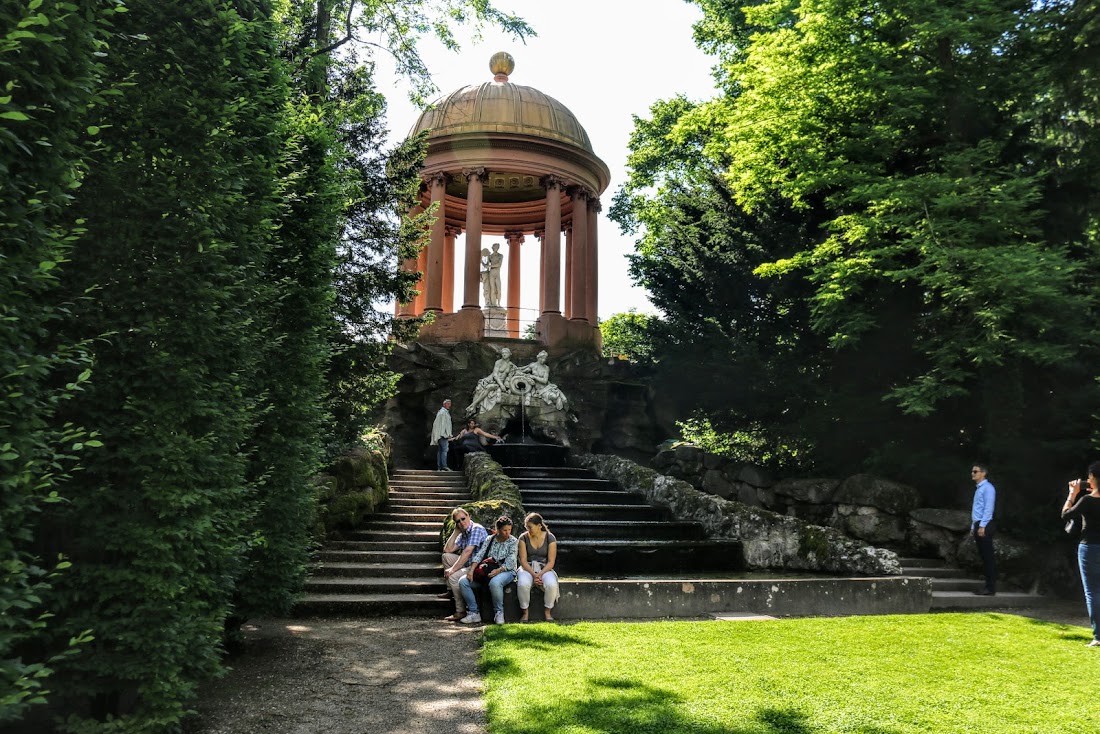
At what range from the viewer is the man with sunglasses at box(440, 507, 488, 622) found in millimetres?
9031

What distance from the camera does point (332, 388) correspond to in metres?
13.7

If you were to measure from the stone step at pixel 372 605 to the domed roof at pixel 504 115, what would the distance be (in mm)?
22726

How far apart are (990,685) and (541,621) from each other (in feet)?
14.8

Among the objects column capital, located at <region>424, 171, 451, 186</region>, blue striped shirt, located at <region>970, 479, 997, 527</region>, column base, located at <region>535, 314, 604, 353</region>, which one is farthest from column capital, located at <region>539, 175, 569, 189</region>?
blue striped shirt, located at <region>970, 479, 997, 527</region>

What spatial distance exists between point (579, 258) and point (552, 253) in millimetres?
1815

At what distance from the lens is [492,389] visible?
73.8 feet

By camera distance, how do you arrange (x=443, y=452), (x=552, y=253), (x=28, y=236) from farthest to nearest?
(x=552, y=253) < (x=443, y=452) < (x=28, y=236)

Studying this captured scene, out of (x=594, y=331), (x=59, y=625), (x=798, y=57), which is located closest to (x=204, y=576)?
(x=59, y=625)

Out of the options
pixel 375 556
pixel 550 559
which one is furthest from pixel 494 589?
pixel 375 556

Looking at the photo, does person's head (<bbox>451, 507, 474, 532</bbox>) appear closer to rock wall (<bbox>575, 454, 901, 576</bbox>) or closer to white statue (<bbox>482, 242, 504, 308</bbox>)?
rock wall (<bbox>575, 454, 901, 576</bbox>)

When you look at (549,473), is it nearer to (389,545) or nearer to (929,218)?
(389,545)

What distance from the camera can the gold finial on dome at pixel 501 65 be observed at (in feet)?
113

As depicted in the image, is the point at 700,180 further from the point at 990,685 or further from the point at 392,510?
the point at 990,685

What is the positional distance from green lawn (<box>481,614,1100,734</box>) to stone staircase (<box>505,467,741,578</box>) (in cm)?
366
